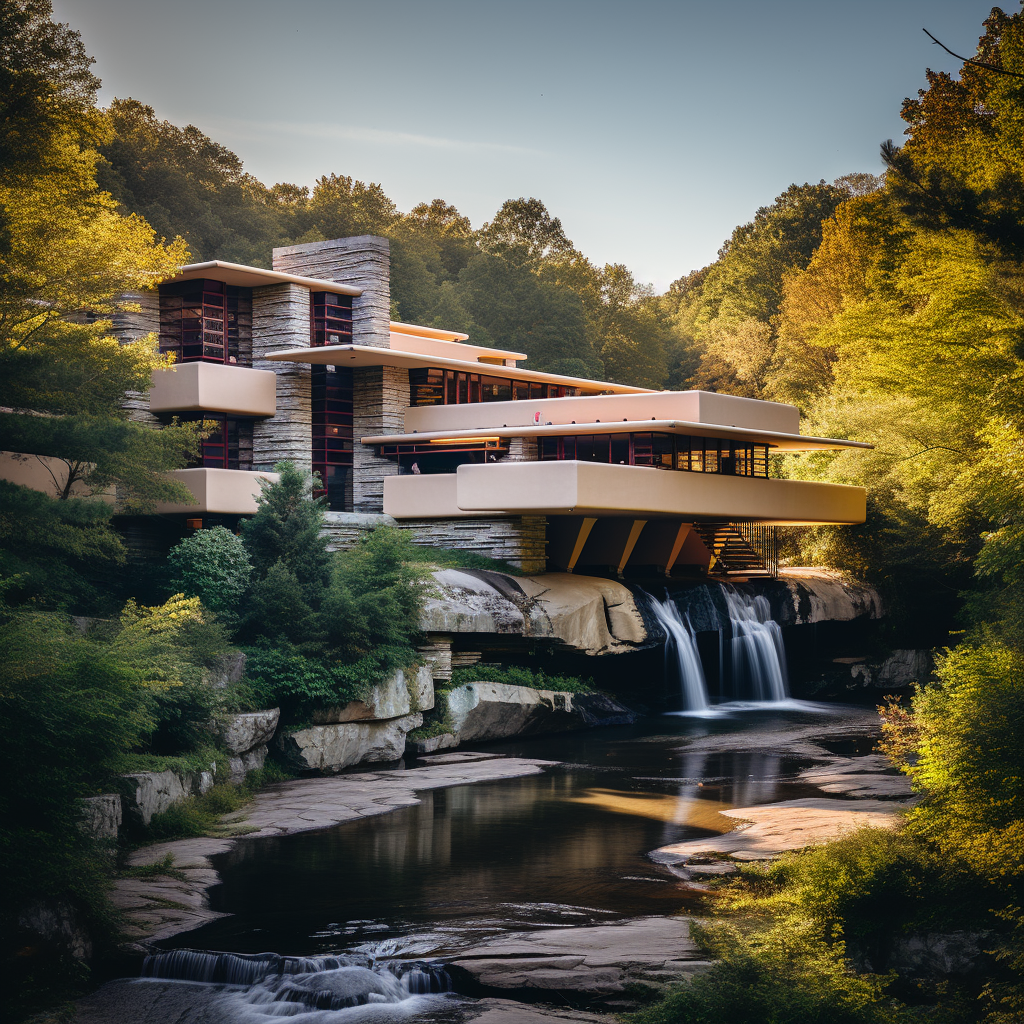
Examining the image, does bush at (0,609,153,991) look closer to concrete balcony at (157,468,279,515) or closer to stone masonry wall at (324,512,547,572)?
stone masonry wall at (324,512,547,572)

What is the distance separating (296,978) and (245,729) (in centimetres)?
839

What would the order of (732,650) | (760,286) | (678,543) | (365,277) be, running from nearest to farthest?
(732,650) < (365,277) < (678,543) < (760,286)

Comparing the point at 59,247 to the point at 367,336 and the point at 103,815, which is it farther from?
the point at 367,336

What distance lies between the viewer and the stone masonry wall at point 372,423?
109 feet

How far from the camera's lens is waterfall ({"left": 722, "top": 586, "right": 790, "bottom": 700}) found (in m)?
31.5

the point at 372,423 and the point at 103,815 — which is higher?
the point at 372,423

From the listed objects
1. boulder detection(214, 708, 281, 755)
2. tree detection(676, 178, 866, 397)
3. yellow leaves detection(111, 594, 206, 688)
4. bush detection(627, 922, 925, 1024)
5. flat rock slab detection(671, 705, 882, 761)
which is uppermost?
tree detection(676, 178, 866, 397)

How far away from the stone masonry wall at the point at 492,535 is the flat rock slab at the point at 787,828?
44.6ft

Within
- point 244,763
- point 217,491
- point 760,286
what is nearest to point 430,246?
point 760,286

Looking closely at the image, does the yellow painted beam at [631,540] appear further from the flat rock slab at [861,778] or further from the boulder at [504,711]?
the flat rock slab at [861,778]

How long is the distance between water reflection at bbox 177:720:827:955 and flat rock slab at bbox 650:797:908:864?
466 millimetres

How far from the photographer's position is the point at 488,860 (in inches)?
555

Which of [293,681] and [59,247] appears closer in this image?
[293,681]


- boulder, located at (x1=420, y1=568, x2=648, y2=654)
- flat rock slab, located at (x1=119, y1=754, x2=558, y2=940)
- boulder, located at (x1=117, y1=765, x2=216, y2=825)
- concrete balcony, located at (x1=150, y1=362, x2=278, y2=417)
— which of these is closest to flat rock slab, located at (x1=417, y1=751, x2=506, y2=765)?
flat rock slab, located at (x1=119, y1=754, x2=558, y2=940)
